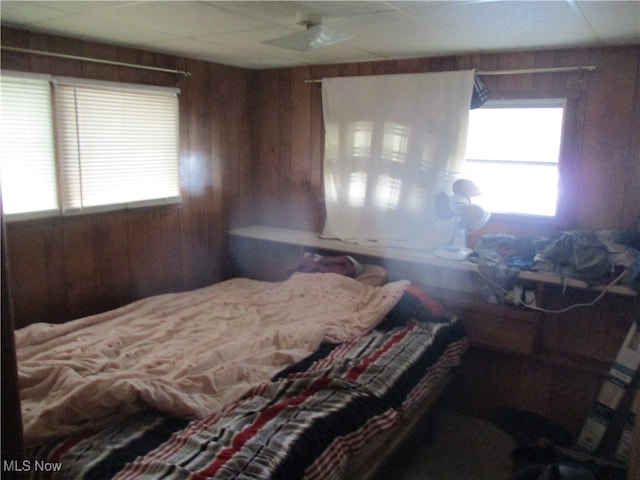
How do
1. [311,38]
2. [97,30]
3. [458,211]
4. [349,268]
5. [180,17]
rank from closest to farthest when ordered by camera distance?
[311,38]
[180,17]
[97,30]
[458,211]
[349,268]

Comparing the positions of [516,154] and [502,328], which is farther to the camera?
[516,154]

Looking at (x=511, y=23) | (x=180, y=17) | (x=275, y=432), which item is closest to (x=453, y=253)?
(x=511, y=23)

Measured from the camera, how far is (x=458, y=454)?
282cm

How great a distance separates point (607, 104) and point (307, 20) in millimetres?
1698

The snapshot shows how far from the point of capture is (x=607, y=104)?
280 centimetres

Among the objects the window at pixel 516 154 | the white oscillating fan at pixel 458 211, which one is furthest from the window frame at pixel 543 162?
the white oscillating fan at pixel 458 211

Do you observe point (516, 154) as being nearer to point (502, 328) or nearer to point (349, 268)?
point (502, 328)

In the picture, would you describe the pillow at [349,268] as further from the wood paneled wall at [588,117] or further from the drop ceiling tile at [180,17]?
the drop ceiling tile at [180,17]

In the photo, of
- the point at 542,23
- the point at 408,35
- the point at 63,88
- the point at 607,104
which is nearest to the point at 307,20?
the point at 408,35

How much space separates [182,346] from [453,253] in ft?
5.34

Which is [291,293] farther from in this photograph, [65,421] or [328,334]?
[65,421]

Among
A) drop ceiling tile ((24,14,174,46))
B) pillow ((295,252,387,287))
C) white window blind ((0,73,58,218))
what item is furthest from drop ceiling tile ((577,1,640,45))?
white window blind ((0,73,58,218))

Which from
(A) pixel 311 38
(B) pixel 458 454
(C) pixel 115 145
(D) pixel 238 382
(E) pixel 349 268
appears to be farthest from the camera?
(E) pixel 349 268

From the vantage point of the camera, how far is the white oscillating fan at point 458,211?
299 centimetres
